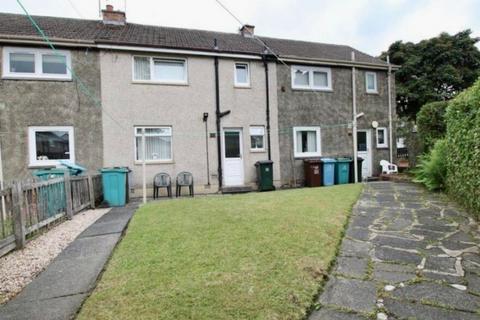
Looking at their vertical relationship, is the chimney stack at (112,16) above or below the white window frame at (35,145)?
above

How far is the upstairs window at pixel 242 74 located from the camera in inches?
471

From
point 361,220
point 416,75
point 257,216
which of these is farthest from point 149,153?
point 416,75

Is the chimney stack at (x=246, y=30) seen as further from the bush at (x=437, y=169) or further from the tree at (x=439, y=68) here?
the tree at (x=439, y=68)

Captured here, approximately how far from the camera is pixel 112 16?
12.3m

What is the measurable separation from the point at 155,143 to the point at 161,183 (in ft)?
4.81

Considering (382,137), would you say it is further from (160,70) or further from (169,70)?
(160,70)

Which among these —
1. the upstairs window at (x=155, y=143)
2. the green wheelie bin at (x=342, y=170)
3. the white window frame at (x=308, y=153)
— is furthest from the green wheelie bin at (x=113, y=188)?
the green wheelie bin at (x=342, y=170)

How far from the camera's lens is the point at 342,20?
13.1 meters

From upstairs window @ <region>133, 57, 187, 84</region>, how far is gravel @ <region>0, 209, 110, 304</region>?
19.7ft

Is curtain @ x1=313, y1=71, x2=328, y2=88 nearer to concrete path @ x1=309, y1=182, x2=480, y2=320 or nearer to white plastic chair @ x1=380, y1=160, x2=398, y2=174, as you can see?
white plastic chair @ x1=380, y1=160, x2=398, y2=174

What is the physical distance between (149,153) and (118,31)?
16.6ft

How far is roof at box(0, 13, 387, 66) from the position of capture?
10.3 meters

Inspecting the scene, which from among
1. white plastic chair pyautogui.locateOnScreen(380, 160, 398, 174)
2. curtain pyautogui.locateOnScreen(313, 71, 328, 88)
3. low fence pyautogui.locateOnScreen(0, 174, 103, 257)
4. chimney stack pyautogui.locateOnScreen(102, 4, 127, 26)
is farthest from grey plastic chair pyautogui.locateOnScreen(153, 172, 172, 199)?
white plastic chair pyautogui.locateOnScreen(380, 160, 398, 174)

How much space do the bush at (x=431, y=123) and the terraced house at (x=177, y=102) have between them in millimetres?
4172
